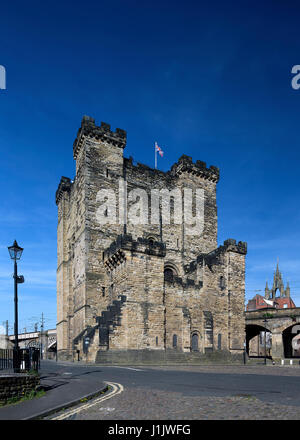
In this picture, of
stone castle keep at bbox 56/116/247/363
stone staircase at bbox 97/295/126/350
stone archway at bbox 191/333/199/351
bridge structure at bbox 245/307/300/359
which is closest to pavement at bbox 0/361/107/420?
stone staircase at bbox 97/295/126/350

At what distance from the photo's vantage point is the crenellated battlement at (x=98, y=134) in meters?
33.6

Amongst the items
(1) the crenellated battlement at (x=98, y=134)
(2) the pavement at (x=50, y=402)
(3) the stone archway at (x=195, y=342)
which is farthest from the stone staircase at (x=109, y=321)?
(1) the crenellated battlement at (x=98, y=134)

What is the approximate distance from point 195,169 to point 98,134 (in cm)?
1094

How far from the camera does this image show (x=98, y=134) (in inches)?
1334

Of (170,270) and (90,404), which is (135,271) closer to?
(170,270)

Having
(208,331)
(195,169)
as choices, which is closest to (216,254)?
(208,331)

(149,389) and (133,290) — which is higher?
(133,290)

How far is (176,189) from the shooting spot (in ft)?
129

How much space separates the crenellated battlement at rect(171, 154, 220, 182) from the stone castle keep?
109mm

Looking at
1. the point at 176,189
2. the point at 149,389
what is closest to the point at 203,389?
the point at 149,389

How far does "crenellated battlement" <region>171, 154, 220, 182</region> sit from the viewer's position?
3903 cm

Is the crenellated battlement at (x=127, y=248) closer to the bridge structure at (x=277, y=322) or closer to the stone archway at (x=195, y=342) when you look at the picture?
the stone archway at (x=195, y=342)
